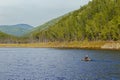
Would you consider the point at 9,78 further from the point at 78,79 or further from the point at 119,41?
the point at 119,41

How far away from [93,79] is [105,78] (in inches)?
111

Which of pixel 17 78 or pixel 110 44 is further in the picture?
pixel 110 44

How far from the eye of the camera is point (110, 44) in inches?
7825

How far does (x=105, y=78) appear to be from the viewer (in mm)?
63156

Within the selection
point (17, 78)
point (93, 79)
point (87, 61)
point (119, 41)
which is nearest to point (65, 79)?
point (93, 79)

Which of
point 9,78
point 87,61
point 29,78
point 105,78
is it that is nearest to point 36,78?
point 29,78

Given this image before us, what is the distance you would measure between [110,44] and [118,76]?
444 feet

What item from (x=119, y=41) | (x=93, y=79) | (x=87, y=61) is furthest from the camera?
(x=119, y=41)

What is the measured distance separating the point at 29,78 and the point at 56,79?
6338mm

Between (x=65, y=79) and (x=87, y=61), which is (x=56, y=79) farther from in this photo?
(x=87, y=61)

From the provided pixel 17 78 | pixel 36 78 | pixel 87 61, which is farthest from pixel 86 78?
pixel 87 61

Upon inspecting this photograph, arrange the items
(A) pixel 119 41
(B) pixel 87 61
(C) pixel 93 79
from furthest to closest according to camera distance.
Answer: (A) pixel 119 41, (B) pixel 87 61, (C) pixel 93 79

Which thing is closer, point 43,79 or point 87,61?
point 43,79

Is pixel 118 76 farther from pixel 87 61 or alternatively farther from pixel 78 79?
pixel 87 61
